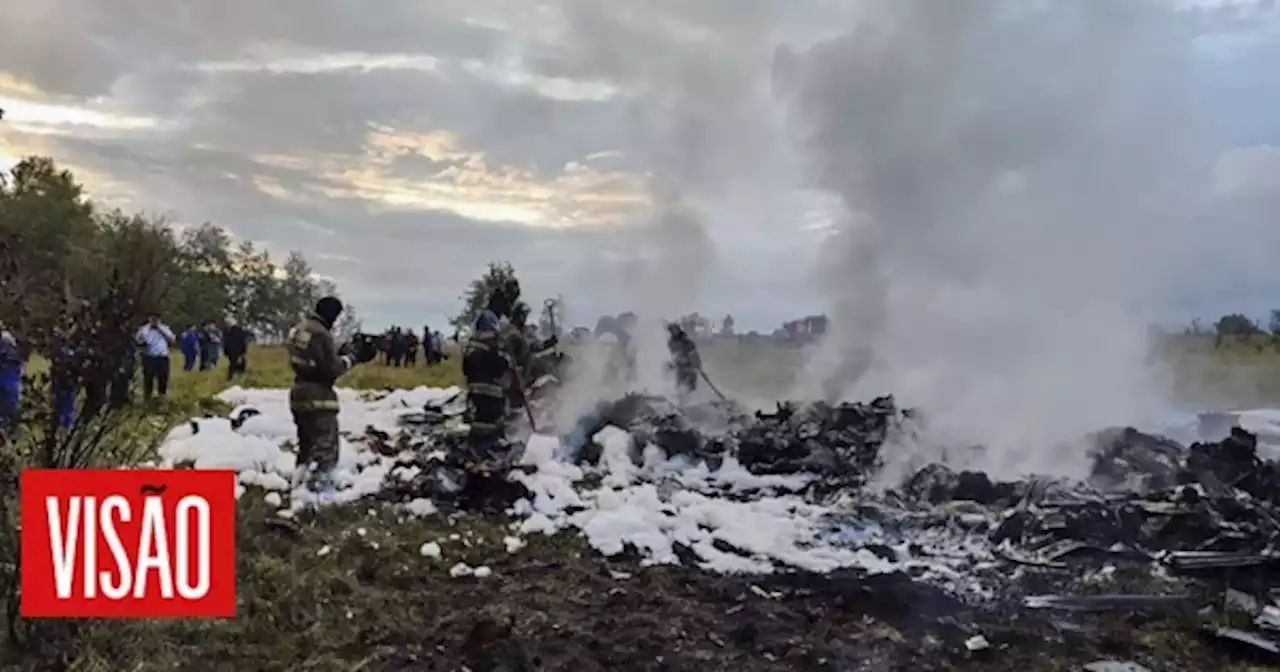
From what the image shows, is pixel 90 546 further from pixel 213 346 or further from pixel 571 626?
pixel 213 346

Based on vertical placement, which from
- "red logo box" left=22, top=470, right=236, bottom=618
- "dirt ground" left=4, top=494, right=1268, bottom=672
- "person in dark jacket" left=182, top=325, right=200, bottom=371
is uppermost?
"person in dark jacket" left=182, top=325, right=200, bottom=371

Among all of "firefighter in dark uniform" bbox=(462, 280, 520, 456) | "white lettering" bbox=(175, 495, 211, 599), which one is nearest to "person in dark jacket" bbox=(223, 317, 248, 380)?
"firefighter in dark uniform" bbox=(462, 280, 520, 456)

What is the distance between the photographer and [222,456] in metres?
10.7

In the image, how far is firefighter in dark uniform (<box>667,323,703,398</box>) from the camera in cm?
1762

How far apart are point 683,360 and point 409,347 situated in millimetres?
11750

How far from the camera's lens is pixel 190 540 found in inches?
162

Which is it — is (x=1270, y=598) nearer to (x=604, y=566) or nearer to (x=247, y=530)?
(x=604, y=566)

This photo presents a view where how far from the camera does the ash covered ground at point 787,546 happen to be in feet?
20.6

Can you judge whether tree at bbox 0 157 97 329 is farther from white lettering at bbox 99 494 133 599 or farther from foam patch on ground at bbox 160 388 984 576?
foam patch on ground at bbox 160 388 984 576

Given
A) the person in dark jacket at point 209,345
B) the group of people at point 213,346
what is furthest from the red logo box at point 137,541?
the person in dark jacket at point 209,345

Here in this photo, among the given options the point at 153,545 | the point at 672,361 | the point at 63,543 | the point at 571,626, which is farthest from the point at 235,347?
the point at 153,545

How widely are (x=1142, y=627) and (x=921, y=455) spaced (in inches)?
216

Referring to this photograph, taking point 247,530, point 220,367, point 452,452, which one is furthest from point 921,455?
point 220,367

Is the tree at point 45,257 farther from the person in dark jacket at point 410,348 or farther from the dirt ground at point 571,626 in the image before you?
the person in dark jacket at point 410,348
